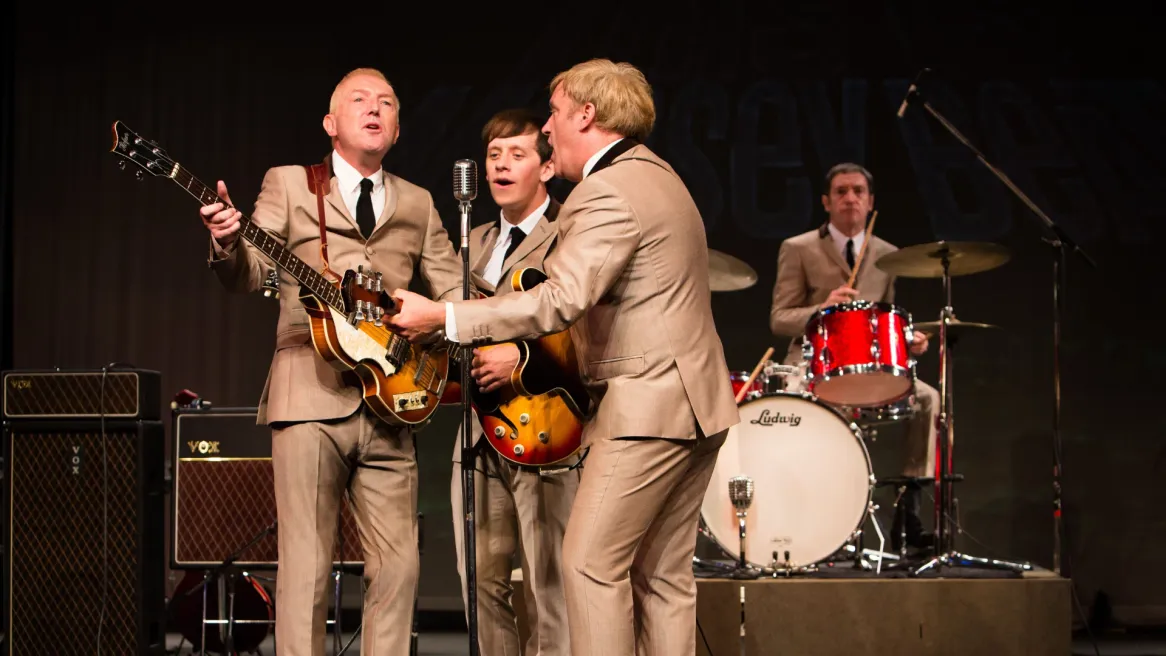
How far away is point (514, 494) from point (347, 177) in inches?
47.9

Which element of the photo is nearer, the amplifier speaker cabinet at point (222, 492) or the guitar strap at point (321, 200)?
the guitar strap at point (321, 200)

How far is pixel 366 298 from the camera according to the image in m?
3.31

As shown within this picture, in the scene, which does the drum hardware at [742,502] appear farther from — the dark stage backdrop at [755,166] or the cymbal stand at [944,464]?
the dark stage backdrop at [755,166]

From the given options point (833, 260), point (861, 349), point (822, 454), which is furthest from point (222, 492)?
point (833, 260)

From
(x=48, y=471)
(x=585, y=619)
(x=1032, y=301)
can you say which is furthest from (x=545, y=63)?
(x=585, y=619)

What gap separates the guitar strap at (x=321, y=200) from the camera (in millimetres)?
3744

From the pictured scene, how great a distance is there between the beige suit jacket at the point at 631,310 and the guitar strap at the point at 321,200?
33.1 inches

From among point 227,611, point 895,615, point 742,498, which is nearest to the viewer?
point 895,615

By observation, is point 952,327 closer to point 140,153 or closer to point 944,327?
point 944,327

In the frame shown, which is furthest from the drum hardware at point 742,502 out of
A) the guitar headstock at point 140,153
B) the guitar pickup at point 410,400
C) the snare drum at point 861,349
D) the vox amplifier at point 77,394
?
the guitar headstock at point 140,153

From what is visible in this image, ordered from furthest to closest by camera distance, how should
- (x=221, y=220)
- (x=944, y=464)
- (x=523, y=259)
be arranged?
(x=944, y=464), (x=523, y=259), (x=221, y=220)

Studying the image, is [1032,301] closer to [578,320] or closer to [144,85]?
[578,320]

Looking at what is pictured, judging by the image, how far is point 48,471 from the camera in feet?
16.4

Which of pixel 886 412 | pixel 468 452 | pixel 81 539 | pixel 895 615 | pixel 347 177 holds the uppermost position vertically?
pixel 347 177
